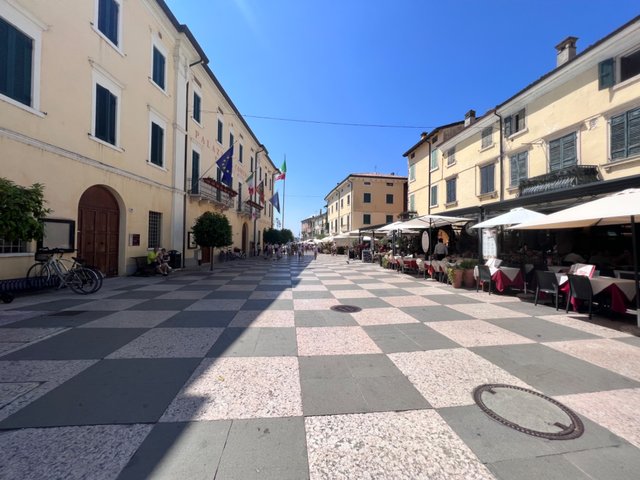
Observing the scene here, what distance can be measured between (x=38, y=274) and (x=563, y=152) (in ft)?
63.8

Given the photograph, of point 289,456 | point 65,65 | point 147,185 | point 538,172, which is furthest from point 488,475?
point 538,172

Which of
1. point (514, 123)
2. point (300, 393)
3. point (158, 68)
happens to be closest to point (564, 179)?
point (514, 123)

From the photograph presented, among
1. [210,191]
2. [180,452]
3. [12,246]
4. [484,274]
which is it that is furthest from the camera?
[210,191]

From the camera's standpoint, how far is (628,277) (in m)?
7.04

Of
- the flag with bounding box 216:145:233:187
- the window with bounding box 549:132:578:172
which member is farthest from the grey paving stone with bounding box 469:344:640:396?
the flag with bounding box 216:145:233:187

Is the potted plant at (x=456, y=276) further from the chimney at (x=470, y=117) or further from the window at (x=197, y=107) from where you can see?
the window at (x=197, y=107)

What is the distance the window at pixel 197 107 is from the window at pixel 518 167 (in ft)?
58.4

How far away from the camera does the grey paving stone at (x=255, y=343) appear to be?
4094mm

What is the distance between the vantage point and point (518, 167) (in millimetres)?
14984

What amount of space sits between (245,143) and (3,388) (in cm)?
2736

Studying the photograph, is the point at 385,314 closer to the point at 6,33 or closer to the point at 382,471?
the point at 382,471

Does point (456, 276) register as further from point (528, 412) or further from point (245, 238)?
point (245, 238)

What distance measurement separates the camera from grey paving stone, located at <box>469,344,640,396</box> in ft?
10.5

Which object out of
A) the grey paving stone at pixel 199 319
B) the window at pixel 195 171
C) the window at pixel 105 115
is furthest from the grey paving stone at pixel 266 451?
the window at pixel 195 171
